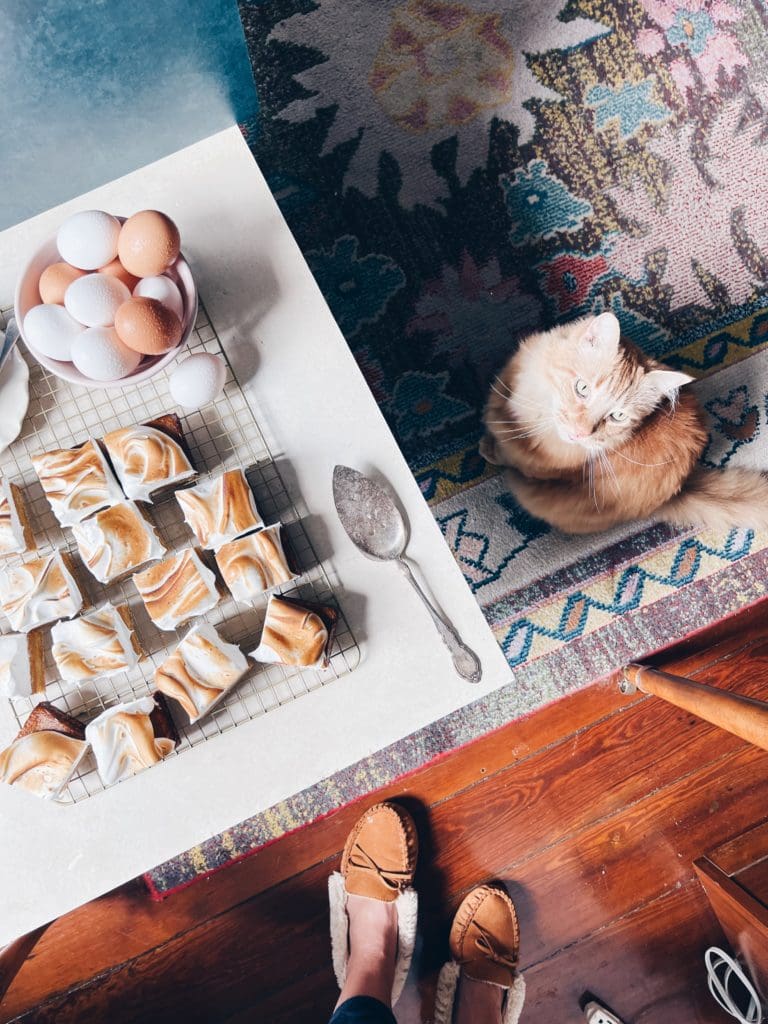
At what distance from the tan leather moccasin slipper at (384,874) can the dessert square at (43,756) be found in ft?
2.73

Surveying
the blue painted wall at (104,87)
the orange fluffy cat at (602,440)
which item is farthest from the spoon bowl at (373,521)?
the blue painted wall at (104,87)

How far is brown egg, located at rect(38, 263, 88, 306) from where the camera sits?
0.88 m

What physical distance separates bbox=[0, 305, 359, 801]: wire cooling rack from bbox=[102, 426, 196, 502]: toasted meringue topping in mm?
64

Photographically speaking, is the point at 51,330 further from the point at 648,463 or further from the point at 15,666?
the point at 648,463

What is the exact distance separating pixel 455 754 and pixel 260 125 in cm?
149

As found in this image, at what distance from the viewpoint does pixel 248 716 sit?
0.95 metres

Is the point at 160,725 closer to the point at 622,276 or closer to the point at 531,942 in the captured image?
the point at 531,942

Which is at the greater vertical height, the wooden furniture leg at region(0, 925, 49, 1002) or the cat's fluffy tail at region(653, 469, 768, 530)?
the cat's fluffy tail at region(653, 469, 768, 530)

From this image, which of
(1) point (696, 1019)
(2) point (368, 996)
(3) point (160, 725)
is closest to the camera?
(3) point (160, 725)

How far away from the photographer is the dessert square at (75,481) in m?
0.91

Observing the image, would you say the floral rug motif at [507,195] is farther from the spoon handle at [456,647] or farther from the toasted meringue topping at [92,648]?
the toasted meringue topping at [92,648]

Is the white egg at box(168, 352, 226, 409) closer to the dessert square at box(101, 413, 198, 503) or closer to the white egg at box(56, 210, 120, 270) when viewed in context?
the dessert square at box(101, 413, 198, 503)

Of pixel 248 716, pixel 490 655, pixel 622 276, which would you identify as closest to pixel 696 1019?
pixel 490 655

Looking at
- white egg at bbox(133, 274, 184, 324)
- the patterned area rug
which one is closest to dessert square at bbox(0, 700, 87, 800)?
white egg at bbox(133, 274, 184, 324)
